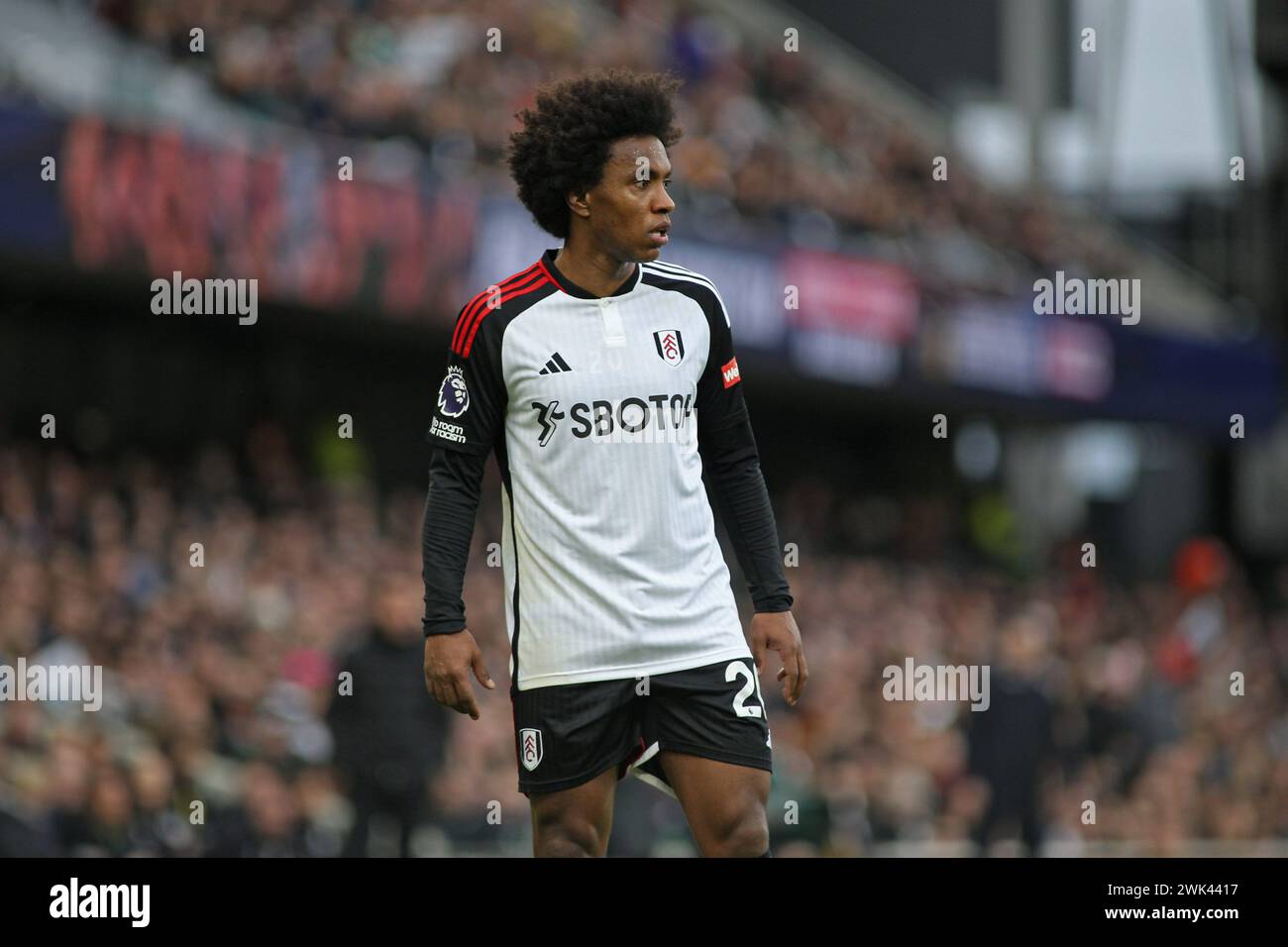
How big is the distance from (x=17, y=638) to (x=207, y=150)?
3896mm

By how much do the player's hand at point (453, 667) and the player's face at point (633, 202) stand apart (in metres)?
1.02

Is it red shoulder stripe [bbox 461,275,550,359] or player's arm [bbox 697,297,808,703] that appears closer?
red shoulder stripe [bbox 461,275,550,359]

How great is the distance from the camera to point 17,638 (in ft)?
31.9

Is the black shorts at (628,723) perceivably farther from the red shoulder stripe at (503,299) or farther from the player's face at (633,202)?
the player's face at (633,202)

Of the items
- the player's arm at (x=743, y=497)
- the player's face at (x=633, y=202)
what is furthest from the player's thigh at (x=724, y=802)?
the player's face at (x=633, y=202)


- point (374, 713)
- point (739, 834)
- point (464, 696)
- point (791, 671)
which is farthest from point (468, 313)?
point (374, 713)

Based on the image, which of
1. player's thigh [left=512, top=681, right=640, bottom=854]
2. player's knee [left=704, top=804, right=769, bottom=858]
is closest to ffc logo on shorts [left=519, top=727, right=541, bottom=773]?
player's thigh [left=512, top=681, right=640, bottom=854]

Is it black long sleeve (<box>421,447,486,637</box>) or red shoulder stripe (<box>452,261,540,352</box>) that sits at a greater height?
red shoulder stripe (<box>452,261,540,352</box>)

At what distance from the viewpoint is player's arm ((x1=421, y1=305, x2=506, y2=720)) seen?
A: 481cm

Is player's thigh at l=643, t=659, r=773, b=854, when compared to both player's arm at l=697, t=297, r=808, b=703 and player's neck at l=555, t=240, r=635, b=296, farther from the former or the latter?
player's neck at l=555, t=240, r=635, b=296

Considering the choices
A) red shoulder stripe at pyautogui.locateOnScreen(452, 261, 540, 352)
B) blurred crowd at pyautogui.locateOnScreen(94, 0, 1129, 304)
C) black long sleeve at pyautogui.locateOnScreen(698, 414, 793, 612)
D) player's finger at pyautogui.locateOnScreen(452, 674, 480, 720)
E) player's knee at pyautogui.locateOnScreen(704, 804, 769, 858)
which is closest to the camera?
player's finger at pyautogui.locateOnScreen(452, 674, 480, 720)

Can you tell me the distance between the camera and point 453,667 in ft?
15.5

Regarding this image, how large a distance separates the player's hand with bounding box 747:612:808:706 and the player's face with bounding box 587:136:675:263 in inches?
37.0

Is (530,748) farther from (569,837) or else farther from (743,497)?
(743,497)
